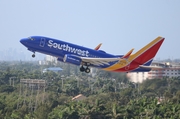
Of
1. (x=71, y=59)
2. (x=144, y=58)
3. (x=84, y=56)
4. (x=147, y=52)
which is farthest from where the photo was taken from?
(x=147, y=52)

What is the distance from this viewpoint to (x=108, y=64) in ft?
202

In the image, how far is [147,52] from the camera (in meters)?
64.2

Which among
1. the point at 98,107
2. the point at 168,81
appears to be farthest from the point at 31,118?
the point at 168,81

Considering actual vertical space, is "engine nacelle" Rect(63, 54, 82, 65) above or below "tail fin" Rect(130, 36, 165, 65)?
below

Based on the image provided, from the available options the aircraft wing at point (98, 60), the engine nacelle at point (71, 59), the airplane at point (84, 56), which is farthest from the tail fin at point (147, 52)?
the engine nacelle at point (71, 59)

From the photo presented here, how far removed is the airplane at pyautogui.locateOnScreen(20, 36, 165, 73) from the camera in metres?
58.3

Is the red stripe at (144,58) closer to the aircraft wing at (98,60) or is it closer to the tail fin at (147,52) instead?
the tail fin at (147,52)

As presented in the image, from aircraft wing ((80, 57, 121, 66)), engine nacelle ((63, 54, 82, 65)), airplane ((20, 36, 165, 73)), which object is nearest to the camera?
engine nacelle ((63, 54, 82, 65))

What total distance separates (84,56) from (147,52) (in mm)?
10213

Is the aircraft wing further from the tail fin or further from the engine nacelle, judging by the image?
the tail fin

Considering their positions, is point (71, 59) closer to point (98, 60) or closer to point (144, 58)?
point (98, 60)

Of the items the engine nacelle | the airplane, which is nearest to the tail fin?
the airplane

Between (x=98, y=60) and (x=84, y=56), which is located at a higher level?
(x=84, y=56)

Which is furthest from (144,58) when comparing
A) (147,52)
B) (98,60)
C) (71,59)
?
(71,59)
